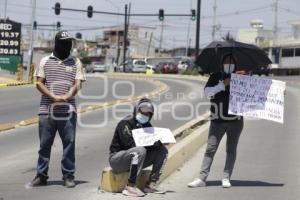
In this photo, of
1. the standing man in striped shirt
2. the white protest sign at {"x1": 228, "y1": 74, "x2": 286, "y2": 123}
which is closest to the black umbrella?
the white protest sign at {"x1": 228, "y1": 74, "x2": 286, "y2": 123}

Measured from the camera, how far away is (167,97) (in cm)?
2991

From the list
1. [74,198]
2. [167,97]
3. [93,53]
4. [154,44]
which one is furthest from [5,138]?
[154,44]

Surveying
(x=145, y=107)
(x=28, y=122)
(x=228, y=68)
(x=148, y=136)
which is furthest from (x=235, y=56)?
(x=28, y=122)

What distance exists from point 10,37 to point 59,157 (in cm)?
3035

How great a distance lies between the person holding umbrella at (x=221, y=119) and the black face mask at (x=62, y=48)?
6.05 feet

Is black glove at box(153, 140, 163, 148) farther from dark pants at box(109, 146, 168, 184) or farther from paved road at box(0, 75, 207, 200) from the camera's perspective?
paved road at box(0, 75, 207, 200)

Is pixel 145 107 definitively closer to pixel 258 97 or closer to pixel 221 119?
pixel 221 119

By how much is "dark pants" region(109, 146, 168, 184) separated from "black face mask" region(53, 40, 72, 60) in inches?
55.4

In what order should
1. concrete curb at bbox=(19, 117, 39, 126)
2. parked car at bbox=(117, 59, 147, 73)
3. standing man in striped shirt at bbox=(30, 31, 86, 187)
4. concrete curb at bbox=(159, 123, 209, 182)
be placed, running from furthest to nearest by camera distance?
parked car at bbox=(117, 59, 147, 73)
concrete curb at bbox=(19, 117, 39, 126)
concrete curb at bbox=(159, 123, 209, 182)
standing man in striped shirt at bbox=(30, 31, 86, 187)

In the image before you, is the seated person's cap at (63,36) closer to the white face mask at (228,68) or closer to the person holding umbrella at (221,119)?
the person holding umbrella at (221,119)

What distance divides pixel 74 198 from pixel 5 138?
6.79 metres

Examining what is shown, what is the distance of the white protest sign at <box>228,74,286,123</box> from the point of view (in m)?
8.90

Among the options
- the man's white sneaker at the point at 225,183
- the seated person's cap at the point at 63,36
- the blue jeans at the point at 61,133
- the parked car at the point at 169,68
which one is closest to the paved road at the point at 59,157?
the blue jeans at the point at 61,133

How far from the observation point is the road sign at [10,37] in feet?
134
